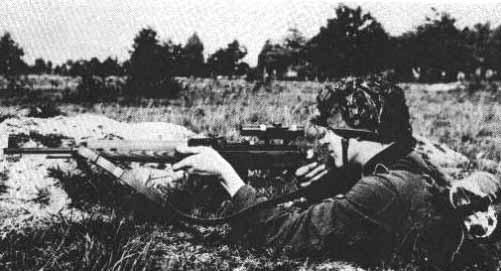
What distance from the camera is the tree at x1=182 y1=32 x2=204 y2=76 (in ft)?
49.3

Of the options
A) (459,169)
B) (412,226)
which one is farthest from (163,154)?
(459,169)

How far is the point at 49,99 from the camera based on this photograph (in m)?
8.77

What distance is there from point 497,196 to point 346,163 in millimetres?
1158

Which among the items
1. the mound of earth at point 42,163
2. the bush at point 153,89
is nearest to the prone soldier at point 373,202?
the mound of earth at point 42,163

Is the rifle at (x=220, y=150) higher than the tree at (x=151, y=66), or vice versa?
the tree at (x=151, y=66)

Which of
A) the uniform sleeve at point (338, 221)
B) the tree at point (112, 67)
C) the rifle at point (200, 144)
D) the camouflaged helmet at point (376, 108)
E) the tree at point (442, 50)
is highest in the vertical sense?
the tree at point (442, 50)

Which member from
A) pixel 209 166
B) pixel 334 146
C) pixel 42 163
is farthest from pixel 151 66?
pixel 334 146

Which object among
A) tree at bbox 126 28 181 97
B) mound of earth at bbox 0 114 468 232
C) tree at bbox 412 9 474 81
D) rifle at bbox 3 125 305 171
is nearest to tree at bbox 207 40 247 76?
tree at bbox 126 28 181 97

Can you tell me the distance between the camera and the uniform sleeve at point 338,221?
2.69 meters

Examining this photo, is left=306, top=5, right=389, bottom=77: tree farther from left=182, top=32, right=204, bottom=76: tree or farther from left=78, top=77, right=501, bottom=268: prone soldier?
left=78, top=77, right=501, bottom=268: prone soldier

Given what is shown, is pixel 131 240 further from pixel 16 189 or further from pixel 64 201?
pixel 16 189

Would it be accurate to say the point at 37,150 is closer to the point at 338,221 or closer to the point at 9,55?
the point at 338,221

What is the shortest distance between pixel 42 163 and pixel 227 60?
13724 millimetres

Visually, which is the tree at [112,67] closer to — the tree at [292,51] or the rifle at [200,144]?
the rifle at [200,144]
